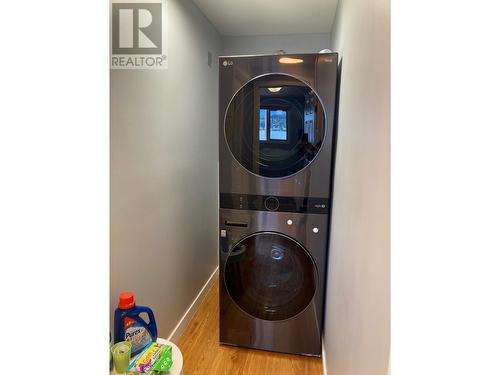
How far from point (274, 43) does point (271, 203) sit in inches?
76.4

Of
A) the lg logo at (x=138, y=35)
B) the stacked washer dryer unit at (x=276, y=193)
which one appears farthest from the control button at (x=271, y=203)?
the lg logo at (x=138, y=35)

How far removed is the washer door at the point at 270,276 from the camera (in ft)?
6.23

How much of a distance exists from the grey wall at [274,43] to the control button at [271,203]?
6.12ft

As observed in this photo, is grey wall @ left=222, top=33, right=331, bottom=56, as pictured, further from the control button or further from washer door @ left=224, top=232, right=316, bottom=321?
washer door @ left=224, top=232, right=316, bottom=321

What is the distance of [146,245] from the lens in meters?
1.72

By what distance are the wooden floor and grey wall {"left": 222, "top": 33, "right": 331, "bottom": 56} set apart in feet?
8.51

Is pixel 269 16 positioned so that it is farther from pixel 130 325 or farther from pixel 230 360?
pixel 230 360

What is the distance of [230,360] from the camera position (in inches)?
76.8

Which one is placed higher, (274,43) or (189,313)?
(274,43)

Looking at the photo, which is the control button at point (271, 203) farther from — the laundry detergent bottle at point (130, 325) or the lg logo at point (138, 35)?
the lg logo at point (138, 35)

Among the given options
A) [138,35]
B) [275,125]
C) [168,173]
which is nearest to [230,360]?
[168,173]

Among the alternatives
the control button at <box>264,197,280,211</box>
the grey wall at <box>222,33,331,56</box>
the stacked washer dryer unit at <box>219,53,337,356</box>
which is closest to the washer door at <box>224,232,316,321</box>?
the stacked washer dryer unit at <box>219,53,337,356</box>
